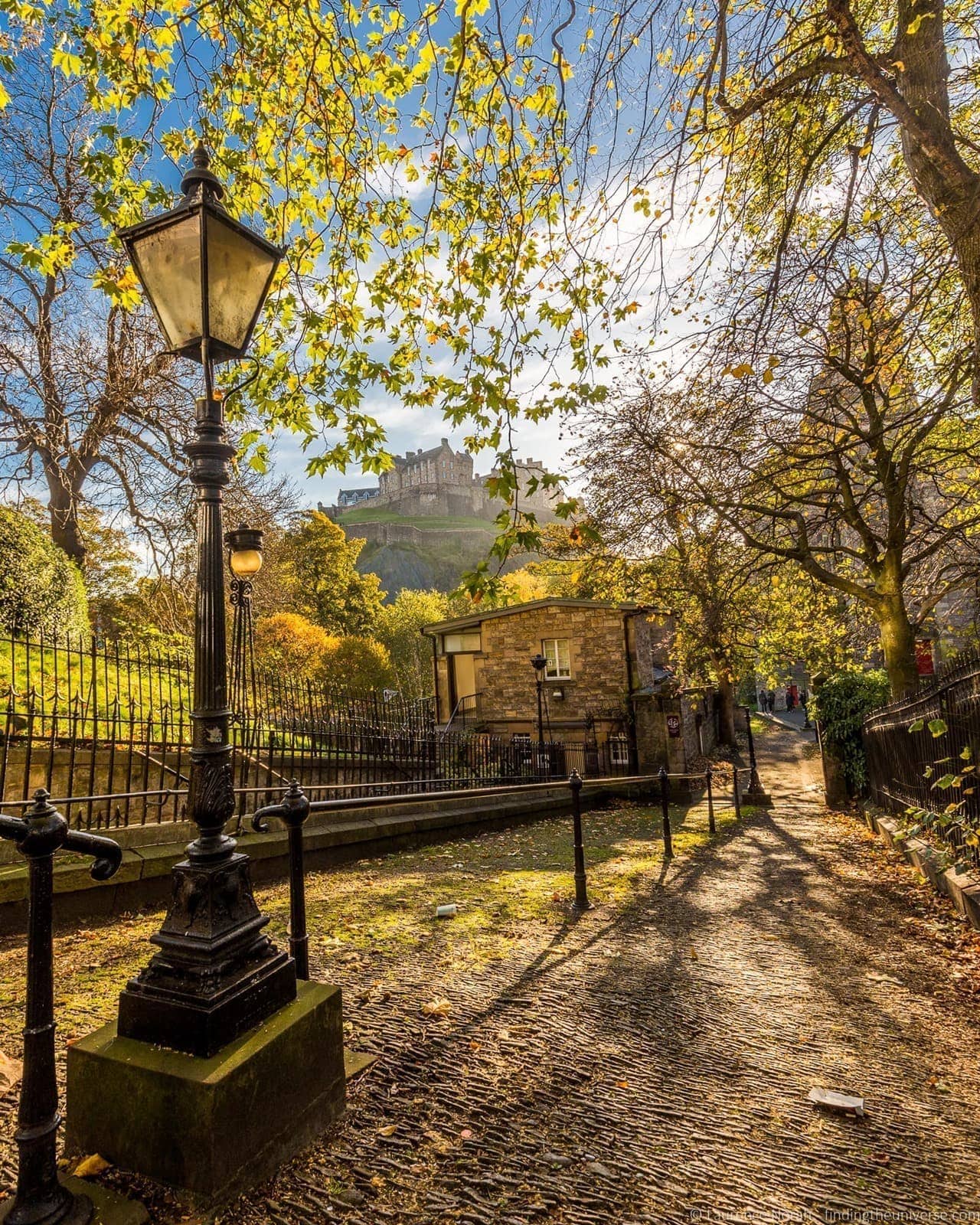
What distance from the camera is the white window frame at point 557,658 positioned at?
1972 centimetres

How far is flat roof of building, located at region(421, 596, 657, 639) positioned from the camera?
18.3 meters

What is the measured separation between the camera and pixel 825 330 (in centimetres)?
725

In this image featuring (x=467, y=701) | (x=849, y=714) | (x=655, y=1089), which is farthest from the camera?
(x=467, y=701)

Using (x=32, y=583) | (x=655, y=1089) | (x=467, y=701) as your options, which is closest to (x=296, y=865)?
(x=655, y=1089)

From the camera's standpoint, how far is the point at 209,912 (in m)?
1.92

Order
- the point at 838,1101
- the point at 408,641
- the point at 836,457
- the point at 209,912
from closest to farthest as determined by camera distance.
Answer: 1. the point at 209,912
2. the point at 838,1101
3. the point at 836,457
4. the point at 408,641

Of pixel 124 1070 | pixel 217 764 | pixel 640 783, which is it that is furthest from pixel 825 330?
pixel 640 783

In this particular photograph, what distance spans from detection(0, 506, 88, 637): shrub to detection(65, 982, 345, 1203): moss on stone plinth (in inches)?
276

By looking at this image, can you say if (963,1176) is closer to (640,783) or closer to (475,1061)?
(475,1061)

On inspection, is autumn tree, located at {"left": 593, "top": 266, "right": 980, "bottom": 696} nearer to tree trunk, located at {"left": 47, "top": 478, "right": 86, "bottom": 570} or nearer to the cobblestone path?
the cobblestone path

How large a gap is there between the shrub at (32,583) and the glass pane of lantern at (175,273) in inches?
259

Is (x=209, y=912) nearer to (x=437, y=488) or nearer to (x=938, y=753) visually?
(x=938, y=753)

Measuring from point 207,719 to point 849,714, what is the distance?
12998 millimetres

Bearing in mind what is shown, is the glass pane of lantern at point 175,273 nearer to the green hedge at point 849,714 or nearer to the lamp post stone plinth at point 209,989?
the lamp post stone plinth at point 209,989
